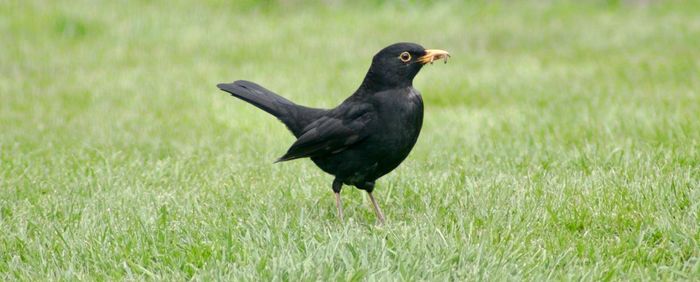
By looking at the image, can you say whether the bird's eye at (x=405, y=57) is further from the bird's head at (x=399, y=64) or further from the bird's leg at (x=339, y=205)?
the bird's leg at (x=339, y=205)

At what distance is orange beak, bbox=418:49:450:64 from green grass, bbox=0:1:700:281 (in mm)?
792

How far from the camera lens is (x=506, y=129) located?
8.16m

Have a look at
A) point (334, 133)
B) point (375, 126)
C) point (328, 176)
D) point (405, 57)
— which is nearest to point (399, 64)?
point (405, 57)

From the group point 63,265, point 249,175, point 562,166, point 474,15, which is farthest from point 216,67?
point 63,265

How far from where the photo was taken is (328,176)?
669cm

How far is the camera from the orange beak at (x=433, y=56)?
5.36m

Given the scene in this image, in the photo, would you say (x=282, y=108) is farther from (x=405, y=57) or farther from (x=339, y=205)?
(x=405, y=57)

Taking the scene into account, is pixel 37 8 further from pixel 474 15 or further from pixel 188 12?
pixel 474 15

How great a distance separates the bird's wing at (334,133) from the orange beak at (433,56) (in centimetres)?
39

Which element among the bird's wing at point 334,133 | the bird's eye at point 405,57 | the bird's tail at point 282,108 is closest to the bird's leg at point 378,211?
the bird's wing at point 334,133

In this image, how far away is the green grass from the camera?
4.67 metres

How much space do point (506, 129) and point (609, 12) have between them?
241 inches

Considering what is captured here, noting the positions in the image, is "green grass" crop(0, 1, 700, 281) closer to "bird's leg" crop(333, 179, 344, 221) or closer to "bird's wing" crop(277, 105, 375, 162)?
"bird's leg" crop(333, 179, 344, 221)

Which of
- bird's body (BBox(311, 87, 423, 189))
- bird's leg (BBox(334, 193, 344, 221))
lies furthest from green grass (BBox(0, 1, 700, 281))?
bird's body (BBox(311, 87, 423, 189))
